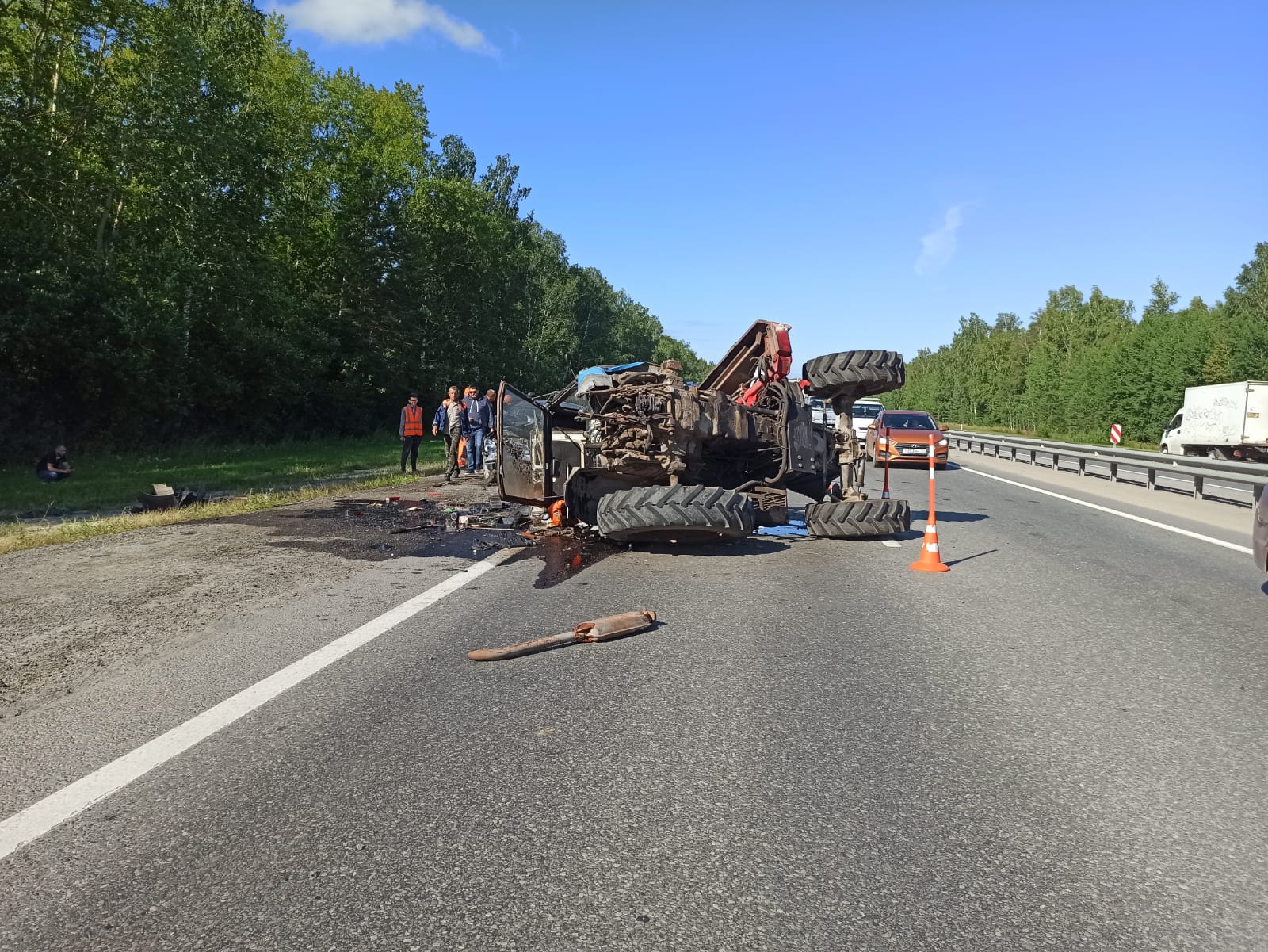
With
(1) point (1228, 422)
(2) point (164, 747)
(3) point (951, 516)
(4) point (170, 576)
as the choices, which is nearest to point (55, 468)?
(4) point (170, 576)

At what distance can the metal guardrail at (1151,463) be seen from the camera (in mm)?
14320

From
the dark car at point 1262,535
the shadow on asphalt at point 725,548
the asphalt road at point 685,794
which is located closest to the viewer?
the asphalt road at point 685,794

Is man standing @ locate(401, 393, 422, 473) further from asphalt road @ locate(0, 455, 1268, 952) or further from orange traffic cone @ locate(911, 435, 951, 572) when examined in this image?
asphalt road @ locate(0, 455, 1268, 952)

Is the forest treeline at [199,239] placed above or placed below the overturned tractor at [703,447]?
above

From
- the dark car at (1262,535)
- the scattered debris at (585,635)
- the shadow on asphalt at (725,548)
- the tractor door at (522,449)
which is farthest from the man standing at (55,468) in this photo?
the dark car at (1262,535)

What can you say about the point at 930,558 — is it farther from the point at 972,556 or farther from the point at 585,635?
the point at 585,635

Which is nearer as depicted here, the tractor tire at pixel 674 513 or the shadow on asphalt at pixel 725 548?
the tractor tire at pixel 674 513

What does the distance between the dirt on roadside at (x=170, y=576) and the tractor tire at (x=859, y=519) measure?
11.1ft

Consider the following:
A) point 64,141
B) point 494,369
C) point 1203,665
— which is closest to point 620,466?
point 1203,665

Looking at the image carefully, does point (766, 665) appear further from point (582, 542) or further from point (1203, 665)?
point (582, 542)

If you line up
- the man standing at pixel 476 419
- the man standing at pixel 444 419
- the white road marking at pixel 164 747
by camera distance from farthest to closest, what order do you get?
the man standing at pixel 444 419 < the man standing at pixel 476 419 < the white road marking at pixel 164 747

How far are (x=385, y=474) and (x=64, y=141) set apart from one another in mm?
12842

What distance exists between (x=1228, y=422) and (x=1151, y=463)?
11.4 m

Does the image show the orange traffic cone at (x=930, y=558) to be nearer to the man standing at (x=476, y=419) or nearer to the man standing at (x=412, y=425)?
the man standing at (x=476, y=419)
